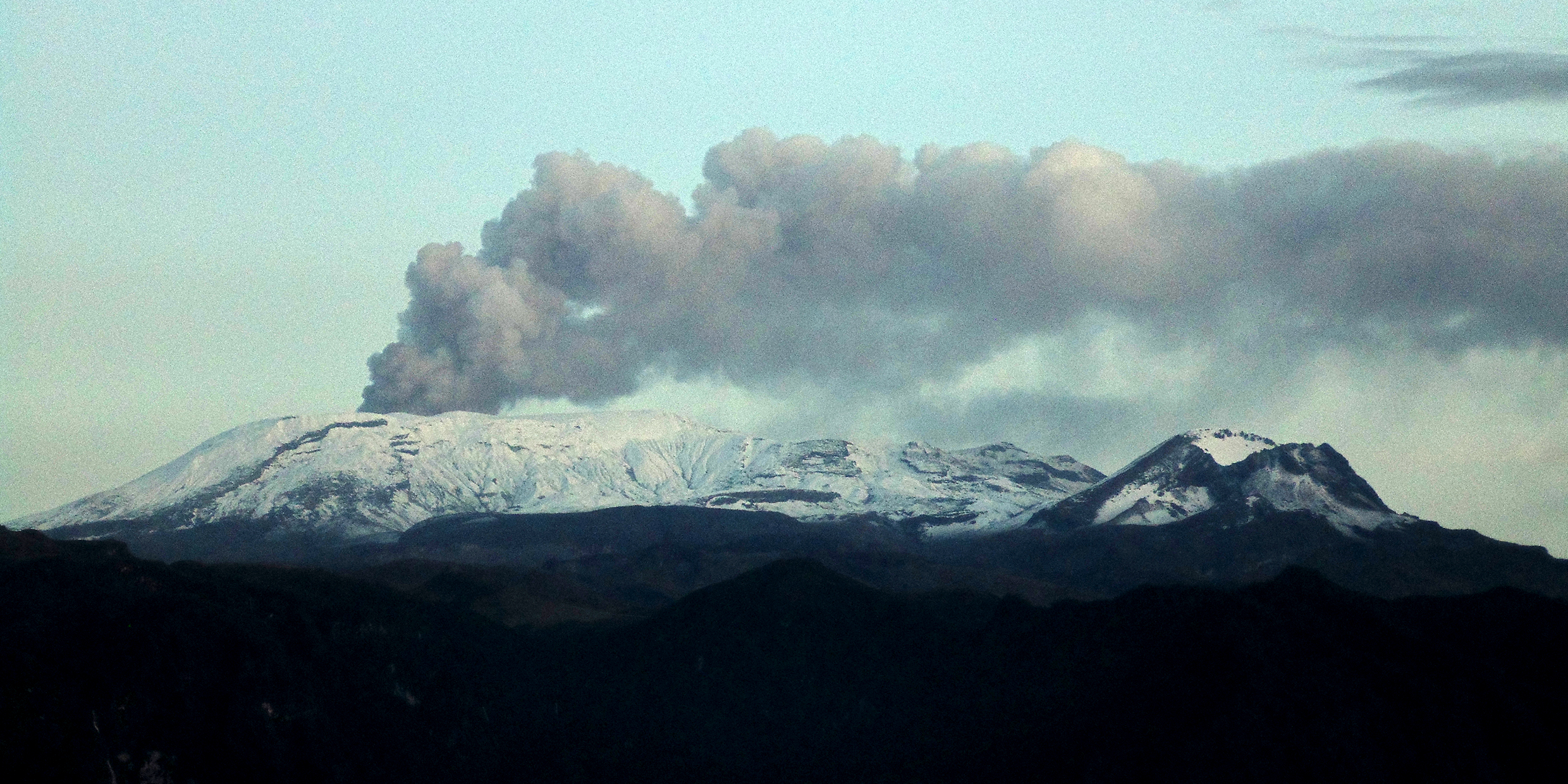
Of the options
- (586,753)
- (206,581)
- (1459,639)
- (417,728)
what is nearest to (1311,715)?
(1459,639)

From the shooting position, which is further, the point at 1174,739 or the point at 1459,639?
the point at 1459,639

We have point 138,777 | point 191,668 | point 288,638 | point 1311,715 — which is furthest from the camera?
point 288,638

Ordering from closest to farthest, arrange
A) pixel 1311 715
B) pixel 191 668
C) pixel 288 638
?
Result: pixel 1311 715
pixel 191 668
pixel 288 638

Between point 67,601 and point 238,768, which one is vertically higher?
point 67,601

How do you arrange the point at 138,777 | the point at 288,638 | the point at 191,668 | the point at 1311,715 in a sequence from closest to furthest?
1. the point at 1311,715
2. the point at 138,777
3. the point at 191,668
4. the point at 288,638

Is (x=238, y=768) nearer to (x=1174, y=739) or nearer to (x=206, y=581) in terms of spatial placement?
(x=206, y=581)

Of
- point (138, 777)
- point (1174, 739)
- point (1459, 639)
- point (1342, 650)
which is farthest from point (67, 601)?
point (1459, 639)

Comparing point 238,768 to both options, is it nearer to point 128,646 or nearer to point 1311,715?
point 128,646

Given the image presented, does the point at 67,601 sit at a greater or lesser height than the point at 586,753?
greater

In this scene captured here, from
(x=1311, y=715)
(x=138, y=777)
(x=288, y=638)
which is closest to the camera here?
(x=1311, y=715)
